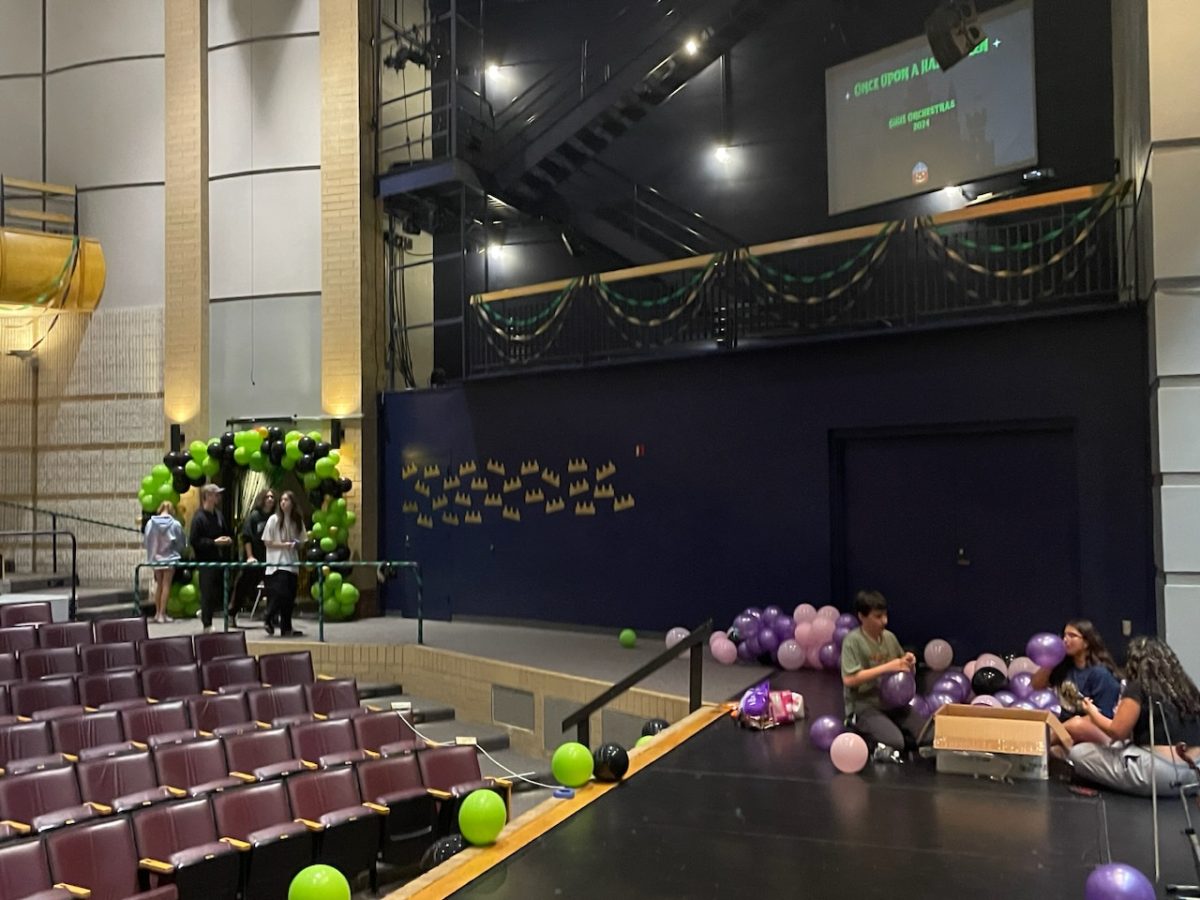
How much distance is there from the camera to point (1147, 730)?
18.4 feet

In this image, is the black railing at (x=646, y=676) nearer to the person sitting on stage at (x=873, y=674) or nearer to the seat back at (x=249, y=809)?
the person sitting on stage at (x=873, y=674)

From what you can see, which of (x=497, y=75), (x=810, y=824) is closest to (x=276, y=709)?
(x=810, y=824)

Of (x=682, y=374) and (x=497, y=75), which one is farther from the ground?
(x=497, y=75)

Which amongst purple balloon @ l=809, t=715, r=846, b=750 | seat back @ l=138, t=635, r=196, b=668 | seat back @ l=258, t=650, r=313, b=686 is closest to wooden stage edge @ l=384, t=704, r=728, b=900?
purple balloon @ l=809, t=715, r=846, b=750

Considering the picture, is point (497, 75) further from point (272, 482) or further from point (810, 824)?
point (810, 824)

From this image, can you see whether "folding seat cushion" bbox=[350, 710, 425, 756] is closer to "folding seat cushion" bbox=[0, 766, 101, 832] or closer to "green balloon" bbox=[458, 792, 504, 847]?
"folding seat cushion" bbox=[0, 766, 101, 832]

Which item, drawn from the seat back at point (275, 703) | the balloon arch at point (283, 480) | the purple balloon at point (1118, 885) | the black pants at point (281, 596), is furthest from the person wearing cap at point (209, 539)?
the purple balloon at point (1118, 885)

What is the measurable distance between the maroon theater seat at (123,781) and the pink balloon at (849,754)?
3698mm

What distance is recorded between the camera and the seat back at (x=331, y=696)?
8133 mm

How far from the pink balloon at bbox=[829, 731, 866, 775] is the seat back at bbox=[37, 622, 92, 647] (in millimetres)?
6486

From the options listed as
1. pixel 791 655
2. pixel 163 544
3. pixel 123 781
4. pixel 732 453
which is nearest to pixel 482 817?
pixel 123 781

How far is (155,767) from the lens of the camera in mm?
6102

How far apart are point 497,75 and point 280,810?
467 inches

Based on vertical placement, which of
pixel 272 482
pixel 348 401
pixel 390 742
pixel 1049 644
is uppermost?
pixel 348 401
